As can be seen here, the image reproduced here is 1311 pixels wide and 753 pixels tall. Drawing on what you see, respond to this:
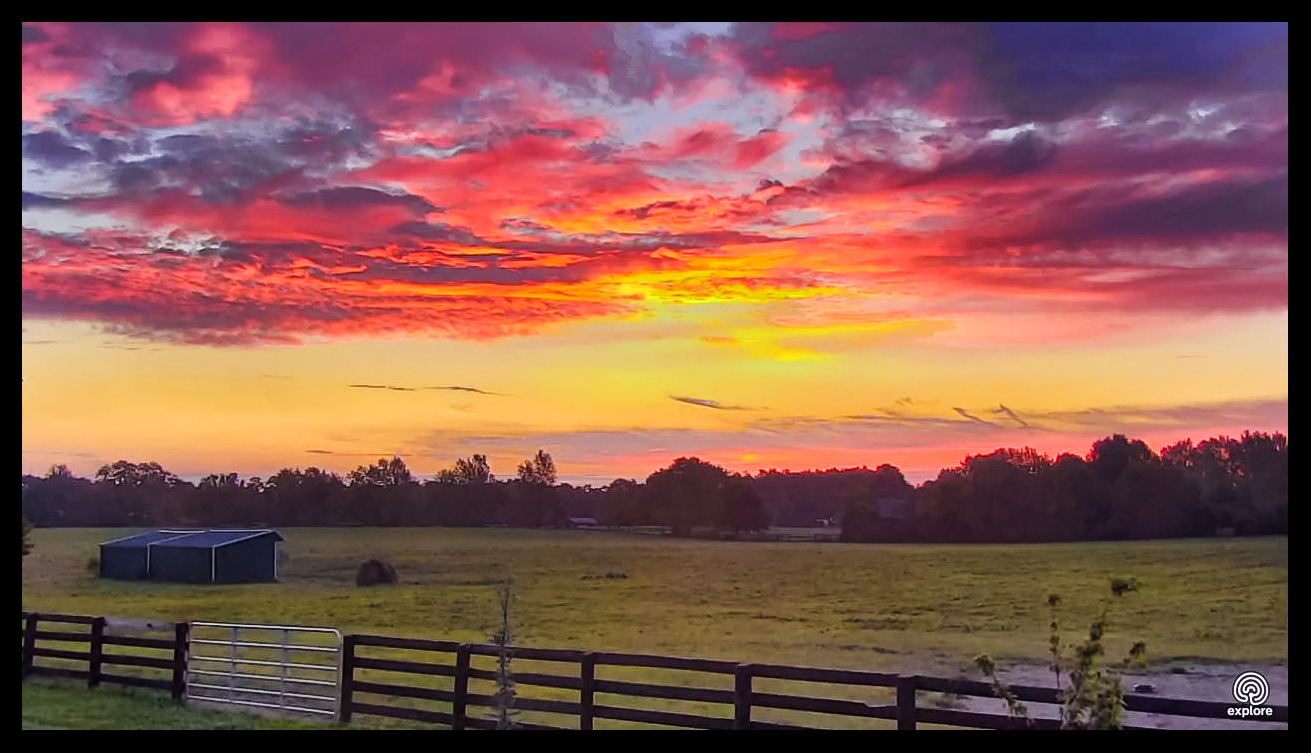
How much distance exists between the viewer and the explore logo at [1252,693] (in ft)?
25.6

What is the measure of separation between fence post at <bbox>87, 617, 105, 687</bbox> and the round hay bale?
2779mm

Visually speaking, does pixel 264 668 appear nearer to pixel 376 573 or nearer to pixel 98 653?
pixel 98 653

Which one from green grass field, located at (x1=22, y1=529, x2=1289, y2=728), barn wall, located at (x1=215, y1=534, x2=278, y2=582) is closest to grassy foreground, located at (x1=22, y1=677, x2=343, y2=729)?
green grass field, located at (x1=22, y1=529, x2=1289, y2=728)

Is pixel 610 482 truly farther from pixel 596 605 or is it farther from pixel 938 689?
pixel 938 689

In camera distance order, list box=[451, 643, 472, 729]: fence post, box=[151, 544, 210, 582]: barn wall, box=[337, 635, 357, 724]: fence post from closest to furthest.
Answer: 1. box=[451, 643, 472, 729]: fence post
2. box=[337, 635, 357, 724]: fence post
3. box=[151, 544, 210, 582]: barn wall

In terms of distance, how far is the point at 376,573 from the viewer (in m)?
13.3

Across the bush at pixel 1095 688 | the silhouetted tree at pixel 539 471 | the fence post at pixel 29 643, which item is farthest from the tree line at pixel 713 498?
the bush at pixel 1095 688

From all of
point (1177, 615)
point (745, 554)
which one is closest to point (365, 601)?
point (745, 554)

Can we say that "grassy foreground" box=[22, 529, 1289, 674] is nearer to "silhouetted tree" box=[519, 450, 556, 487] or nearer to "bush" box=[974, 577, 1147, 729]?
"silhouetted tree" box=[519, 450, 556, 487]

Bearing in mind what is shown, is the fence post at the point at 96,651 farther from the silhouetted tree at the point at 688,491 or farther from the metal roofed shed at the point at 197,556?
the silhouetted tree at the point at 688,491

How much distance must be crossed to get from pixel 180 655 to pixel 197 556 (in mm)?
1807

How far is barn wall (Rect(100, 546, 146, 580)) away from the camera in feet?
39.9
